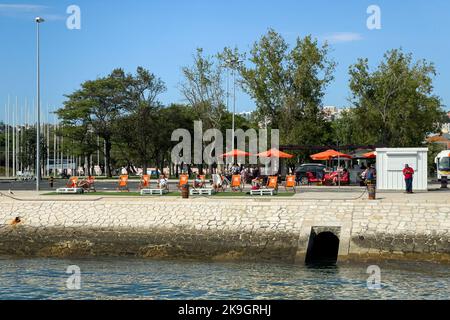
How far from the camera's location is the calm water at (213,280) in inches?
698

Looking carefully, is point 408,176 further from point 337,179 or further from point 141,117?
point 141,117

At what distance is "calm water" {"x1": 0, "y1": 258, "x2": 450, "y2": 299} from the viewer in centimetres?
1773

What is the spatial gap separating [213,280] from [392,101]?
43.1 m

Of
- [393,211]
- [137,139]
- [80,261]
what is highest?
[137,139]

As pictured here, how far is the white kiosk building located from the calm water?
488 inches

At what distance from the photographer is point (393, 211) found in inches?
968

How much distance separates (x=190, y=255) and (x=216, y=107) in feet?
142

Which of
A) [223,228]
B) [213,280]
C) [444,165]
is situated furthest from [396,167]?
[444,165]

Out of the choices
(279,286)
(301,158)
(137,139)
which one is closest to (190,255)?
(279,286)

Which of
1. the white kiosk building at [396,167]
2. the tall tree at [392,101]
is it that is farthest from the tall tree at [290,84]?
the white kiosk building at [396,167]

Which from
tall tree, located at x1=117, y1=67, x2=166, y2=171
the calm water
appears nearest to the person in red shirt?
the calm water
